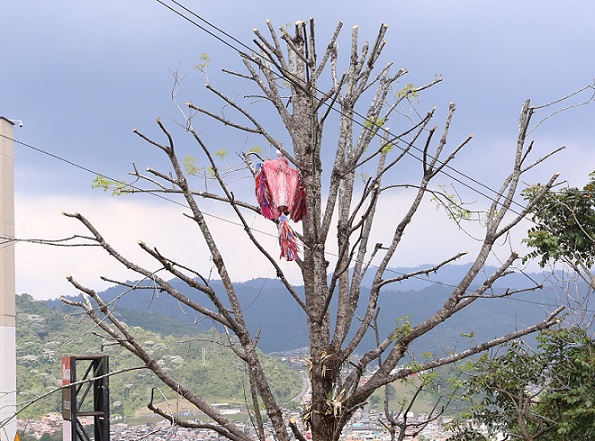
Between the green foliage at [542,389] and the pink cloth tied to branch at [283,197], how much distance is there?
5374 mm

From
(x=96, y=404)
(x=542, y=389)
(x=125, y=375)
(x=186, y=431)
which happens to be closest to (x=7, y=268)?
(x=186, y=431)

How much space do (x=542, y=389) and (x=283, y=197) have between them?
5889mm

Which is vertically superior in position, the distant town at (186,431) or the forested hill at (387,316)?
the forested hill at (387,316)

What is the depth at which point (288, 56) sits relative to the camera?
3977 mm

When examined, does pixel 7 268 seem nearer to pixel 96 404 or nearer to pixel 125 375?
pixel 96 404

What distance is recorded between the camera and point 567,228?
8.68 metres

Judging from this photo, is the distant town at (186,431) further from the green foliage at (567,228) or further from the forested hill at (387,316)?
the forested hill at (387,316)

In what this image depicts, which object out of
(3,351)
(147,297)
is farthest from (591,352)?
(3,351)

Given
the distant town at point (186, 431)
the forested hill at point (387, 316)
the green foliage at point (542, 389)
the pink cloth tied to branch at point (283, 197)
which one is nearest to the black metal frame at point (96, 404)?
the distant town at point (186, 431)

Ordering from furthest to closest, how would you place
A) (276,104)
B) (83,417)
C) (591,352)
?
(591,352)
(83,417)
(276,104)

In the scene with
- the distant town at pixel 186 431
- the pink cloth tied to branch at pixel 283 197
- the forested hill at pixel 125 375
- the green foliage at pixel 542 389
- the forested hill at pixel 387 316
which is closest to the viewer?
the distant town at pixel 186 431

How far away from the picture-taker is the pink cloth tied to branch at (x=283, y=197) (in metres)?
3.62

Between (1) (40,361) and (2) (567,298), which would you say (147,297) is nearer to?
(2) (567,298)

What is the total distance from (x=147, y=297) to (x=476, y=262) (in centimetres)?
150
